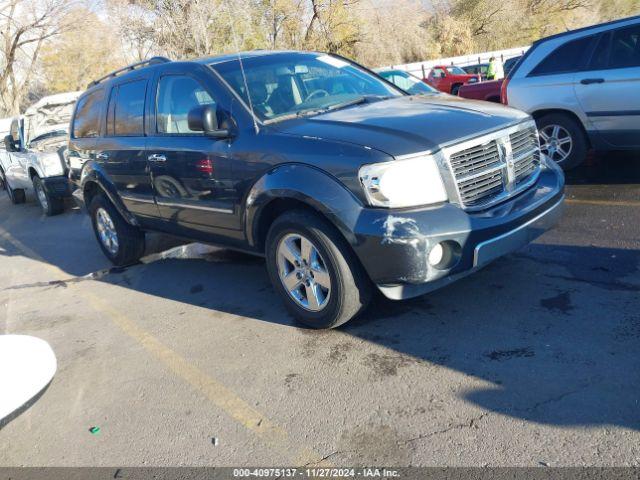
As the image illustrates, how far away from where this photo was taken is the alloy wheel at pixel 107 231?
6.37 meters

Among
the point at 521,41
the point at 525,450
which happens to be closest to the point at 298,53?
the point at 525,450

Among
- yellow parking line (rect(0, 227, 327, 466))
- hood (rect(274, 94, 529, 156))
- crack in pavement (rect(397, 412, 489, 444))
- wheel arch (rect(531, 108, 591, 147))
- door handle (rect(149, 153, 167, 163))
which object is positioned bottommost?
yellow parking line (rect(0, 227, 327, 466))

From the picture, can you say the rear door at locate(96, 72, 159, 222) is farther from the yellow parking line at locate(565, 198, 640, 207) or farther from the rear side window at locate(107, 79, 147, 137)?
the yellow parking line at locate(565, 198, 640, 207)

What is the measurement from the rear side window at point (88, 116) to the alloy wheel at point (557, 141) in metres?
5.12

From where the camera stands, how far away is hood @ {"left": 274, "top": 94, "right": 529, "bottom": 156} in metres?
3.47

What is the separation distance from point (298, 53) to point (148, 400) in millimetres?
3107

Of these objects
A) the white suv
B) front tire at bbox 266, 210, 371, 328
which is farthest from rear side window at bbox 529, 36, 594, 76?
front tire at bbox 266, 210, 371, 328

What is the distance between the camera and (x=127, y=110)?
548 centimetres

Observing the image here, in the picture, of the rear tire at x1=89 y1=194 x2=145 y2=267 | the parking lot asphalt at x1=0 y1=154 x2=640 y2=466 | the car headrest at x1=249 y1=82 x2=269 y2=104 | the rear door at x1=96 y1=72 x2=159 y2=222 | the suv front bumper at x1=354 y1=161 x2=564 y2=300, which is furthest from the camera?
the rear tire at x1=89 y1=194 x2=145 y2=267

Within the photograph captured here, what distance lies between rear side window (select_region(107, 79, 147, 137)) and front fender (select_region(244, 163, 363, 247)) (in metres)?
1.81

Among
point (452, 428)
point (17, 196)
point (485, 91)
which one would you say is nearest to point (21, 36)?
point (17, 196)

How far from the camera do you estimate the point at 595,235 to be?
509cm

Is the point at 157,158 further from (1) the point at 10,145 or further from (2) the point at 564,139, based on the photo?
(1) the point at 10,145

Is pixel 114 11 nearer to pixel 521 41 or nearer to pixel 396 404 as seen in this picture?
pixel 396 404
